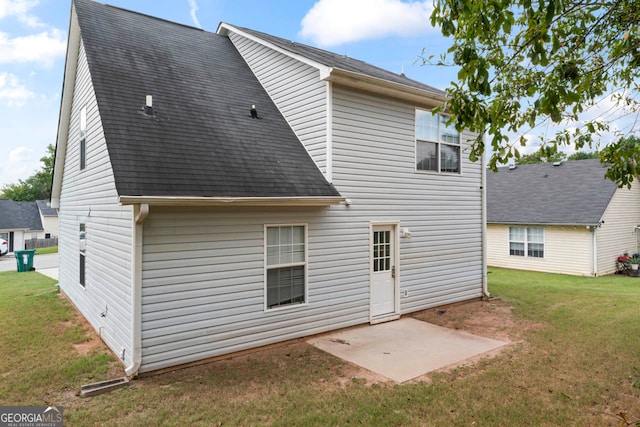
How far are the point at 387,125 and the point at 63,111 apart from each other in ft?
26.6

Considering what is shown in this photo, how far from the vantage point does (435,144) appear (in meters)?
9.44

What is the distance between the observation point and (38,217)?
39594 mm

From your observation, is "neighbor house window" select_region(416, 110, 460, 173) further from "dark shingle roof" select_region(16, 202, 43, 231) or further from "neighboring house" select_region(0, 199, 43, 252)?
"dark shingle roof" select_region(16, 202, 43, 231)

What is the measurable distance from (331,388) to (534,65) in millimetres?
4465

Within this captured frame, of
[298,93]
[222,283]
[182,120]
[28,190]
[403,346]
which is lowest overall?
[403,346]

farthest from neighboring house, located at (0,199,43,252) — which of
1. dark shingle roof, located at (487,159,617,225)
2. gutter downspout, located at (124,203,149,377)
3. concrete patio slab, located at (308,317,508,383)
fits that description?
dark shingle roof, located at (487,159,617,225)

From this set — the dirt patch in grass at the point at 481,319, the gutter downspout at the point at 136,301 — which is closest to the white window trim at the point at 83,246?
the gutter downspout at the point at 136,301

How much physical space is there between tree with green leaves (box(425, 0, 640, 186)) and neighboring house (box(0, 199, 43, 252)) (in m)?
42.1

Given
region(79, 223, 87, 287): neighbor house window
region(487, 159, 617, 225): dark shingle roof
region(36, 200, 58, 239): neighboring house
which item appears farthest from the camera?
region(36, 200, 58, 239): neighboring house

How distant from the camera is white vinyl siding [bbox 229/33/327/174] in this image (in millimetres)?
7660

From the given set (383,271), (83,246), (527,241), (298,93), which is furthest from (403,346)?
(527,241)

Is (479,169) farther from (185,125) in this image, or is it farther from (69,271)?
(69,271)

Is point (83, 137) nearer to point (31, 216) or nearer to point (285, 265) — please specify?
point (285, 265)

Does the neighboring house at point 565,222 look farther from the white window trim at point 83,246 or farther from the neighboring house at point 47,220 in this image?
the neighboring house at point 47,220
